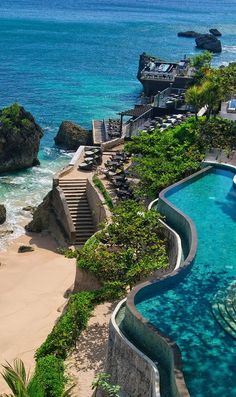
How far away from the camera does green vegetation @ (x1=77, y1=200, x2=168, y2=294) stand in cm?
2181

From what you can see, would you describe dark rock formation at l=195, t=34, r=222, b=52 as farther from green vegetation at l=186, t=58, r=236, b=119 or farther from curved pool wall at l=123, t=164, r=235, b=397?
curved pool wall at l=123, t=164, r=235, b=397

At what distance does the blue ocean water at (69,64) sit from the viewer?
54688 mm

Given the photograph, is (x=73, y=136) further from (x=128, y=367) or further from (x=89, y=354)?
(x=128, y=367)

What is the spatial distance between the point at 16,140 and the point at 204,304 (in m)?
35.2

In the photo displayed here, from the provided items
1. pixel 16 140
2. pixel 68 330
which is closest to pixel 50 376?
pixel 68 330

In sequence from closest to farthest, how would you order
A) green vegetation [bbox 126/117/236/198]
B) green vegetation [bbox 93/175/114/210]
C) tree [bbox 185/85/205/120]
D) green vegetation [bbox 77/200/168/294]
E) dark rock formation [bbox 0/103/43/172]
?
green vegetation [bbox 77/200/168/294] < green vegetation [bbox 126/117/236/198] < green vegetation [bbox 93/175/114/210] < tree [bbox 185/85/205/120] < dark rock formation [bbox 0/103/43/172]

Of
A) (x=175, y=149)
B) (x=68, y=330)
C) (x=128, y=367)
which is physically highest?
(x=175, y=149)

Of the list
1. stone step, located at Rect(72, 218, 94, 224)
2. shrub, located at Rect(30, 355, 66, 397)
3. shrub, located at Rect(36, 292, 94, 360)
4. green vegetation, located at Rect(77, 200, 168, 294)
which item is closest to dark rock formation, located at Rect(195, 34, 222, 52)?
stone step, located at Rect(72, 218, 94, 224)

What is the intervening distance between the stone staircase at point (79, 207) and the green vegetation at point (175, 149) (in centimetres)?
441

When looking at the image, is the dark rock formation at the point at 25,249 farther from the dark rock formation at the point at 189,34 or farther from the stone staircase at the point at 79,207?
the dark rock formation at the point at 189,34

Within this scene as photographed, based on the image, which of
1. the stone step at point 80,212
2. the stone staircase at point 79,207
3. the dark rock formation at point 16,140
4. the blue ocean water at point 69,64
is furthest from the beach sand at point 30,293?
the dark rock formation at point 16,140

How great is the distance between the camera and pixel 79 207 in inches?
1415

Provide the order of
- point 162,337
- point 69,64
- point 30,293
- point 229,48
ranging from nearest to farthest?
point 162,337 < point 30,293 < point 69,64 < point 229,48

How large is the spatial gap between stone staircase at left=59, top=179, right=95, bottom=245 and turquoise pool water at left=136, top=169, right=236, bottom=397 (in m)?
8.60
